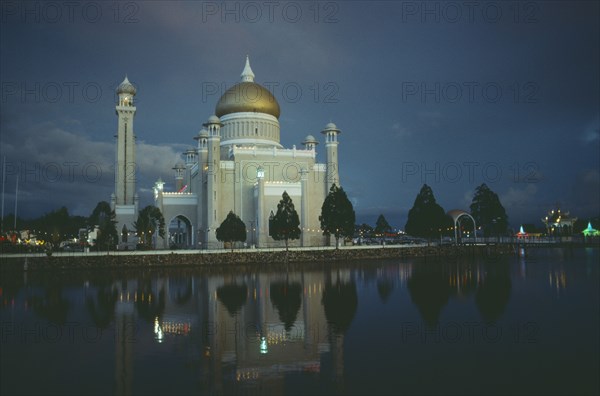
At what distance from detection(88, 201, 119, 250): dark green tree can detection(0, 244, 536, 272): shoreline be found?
5972mm

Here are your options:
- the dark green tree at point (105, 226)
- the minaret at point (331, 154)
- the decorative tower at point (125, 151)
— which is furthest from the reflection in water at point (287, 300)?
the decorative tower at point (125, 151)

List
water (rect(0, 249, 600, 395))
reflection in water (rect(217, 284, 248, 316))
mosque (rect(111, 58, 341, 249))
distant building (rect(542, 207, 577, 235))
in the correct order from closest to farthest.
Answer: water (rect(0, 249, 600, 395)) → reflection in water (rect(217, 284, 248, 316)) → mosque (rect(111, 58, 341, 249)) → distant building (rect(542, 207, 577, 235))

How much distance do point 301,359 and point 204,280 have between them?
15.7 metres

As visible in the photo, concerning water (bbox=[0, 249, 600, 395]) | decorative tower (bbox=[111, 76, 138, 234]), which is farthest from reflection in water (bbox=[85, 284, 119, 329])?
decorative tower (bbox=[111, 76, 138, 234])

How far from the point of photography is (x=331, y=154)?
1809 inches

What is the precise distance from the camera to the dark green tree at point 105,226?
39.2 m

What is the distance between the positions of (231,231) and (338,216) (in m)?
8.44

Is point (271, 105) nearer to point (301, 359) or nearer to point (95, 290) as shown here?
point (95, 290)

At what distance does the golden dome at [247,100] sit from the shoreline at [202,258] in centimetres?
1705

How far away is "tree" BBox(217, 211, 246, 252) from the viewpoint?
37.5 metres

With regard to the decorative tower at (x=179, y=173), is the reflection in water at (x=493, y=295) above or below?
below

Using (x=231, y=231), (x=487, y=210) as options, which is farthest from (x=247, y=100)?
(x=487, y=210)

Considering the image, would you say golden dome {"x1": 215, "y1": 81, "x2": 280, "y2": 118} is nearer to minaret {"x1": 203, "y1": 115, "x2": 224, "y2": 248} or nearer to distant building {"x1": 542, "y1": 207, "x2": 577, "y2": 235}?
minaret {"x1": 203, "y1": 115, "x2": 224, "y2": 248}

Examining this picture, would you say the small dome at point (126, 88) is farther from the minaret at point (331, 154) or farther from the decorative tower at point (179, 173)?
the minaret at point (331, 154)
